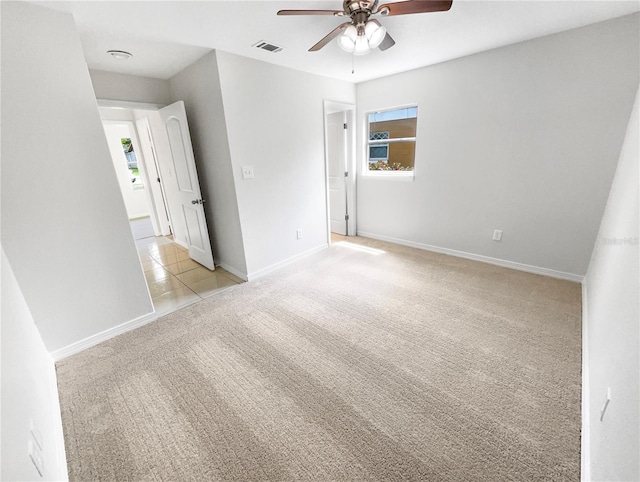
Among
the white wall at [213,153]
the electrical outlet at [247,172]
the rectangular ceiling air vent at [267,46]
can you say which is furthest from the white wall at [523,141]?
the white wall at [213,153]

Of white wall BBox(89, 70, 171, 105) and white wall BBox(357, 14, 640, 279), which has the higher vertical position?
white wall BBox(89, 70, 171, 105)

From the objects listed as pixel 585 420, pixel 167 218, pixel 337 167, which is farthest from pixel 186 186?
pixel 585 420

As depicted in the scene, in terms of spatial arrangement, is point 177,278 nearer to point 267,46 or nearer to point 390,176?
point 267,46

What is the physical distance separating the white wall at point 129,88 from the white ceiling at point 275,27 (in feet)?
0.31

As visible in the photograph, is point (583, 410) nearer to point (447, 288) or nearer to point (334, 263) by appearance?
point (447, 288)

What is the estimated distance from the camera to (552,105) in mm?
2557

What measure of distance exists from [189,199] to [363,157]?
2603mm

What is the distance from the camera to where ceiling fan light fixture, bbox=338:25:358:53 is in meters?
1.77

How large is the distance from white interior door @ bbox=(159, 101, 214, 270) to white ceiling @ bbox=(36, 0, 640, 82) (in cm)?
53

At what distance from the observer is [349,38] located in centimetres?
182

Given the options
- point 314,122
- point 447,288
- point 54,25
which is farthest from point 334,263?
point 54,25

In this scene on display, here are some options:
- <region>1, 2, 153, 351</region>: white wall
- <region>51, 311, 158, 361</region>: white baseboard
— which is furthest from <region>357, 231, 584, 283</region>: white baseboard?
<region>1, 2, 153, 351</region>: white wall

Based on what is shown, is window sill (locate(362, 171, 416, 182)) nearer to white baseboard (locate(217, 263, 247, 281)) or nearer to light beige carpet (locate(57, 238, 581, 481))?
light beige carpet (locate(57, 238, 581, 481))

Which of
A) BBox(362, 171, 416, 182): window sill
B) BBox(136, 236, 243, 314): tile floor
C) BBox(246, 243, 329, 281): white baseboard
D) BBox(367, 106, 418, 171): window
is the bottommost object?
Result: BBox(136, 236, 243, 314): tile floor
